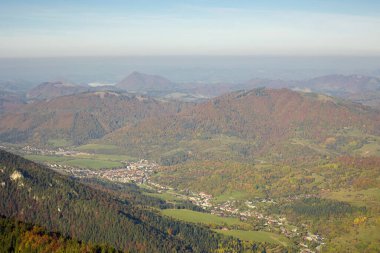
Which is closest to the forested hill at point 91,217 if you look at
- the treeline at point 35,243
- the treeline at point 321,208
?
the treeline at point 35,243

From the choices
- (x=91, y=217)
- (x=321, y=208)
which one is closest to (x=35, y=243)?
(x=91, y=217)

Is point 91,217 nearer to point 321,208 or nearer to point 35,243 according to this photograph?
point 35,243

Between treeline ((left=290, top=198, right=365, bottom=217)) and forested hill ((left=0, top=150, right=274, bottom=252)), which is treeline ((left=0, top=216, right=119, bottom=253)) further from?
treeline ((left=290, top=198, right=365, bottom=217))

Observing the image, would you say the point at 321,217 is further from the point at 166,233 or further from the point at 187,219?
the point at 166,233

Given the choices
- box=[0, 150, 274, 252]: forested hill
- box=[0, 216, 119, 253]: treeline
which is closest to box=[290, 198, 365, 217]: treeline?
box=[0, 150, 274, 252]: forested hill

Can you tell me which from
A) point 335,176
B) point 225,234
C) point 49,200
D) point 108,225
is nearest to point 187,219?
point 225,234

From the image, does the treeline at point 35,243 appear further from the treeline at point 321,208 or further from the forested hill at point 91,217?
the treeline at point 321,208
